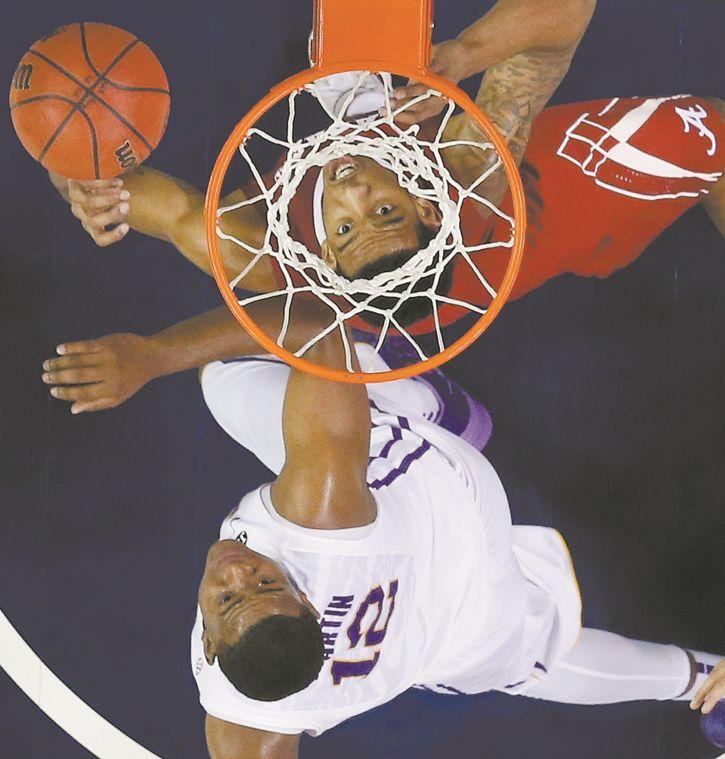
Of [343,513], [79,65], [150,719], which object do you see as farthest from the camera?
[150,719]

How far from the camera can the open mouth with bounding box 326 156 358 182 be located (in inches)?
93.1

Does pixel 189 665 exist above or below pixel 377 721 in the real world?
above

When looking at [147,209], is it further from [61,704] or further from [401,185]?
[61,704]

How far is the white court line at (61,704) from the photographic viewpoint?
105 inches

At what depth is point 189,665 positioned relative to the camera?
104 inches

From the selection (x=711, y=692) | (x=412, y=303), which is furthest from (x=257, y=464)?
(x=711, y=692)

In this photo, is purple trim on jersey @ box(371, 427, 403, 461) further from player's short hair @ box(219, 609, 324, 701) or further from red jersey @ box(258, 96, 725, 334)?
player's short hair @ box(219, 609, 324, 701)

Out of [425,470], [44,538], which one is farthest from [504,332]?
[44,538]

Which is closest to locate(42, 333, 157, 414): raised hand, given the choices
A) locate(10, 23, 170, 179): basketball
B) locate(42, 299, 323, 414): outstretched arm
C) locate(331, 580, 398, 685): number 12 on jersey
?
locate(42, 299, 323, 414): outstretched arm

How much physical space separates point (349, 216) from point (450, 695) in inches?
52.4

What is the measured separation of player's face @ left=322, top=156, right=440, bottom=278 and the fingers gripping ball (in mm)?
1570

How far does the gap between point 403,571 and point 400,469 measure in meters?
0.27

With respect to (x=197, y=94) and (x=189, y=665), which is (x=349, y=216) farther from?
(x=189, y=665)

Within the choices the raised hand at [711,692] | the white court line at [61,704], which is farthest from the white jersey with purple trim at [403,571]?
the raised hand at [711,692]
